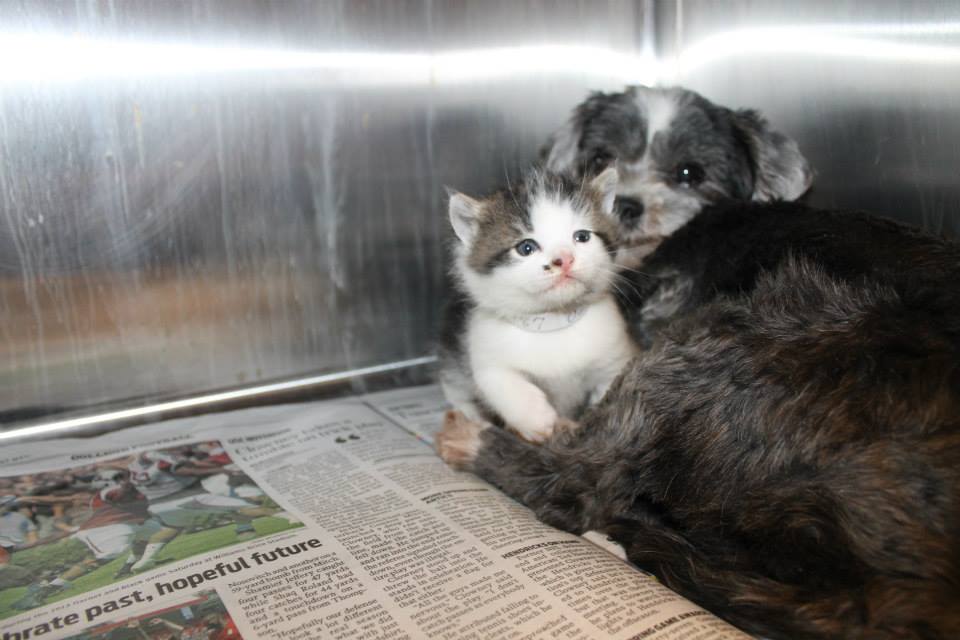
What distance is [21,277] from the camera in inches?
74.9

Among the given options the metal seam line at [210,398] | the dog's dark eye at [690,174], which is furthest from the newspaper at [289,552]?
the dog's dark eye at [690,174]

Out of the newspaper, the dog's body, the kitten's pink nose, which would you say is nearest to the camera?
the dog's body

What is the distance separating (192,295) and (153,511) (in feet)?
2.35

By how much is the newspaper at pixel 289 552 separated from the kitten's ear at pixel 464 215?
504mm

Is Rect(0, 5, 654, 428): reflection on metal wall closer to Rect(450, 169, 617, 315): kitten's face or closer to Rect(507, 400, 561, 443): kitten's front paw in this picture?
Rect(450, 169, 617, 315): kitten's face

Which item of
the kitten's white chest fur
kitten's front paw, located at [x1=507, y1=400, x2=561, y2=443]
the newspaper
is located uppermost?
the kitten's white chest fur

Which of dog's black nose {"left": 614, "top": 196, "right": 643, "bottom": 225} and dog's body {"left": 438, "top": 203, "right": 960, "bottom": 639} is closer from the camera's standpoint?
dog's body {"left": 438, "top": 203, "right": 960, "bottom": 639}

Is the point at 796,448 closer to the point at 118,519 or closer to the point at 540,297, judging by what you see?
the point at 540,297

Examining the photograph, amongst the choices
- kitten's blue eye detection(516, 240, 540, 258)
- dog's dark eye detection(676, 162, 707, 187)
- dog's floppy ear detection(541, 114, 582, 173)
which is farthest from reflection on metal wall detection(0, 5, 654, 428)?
kitten's blue eye detection(516, 240, 540, 258)

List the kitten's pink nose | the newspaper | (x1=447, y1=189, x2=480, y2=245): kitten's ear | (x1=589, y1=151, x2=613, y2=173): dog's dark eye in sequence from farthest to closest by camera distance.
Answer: (x1=589, y1=151, x2=613, y2=173): dog's dark eye < (x1=447, y1=189, x2=480, y2=245): kitten's ear < the kitten's pink nose < the newspaper

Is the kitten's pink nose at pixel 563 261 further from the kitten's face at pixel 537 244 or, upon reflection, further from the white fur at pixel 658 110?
the white fur at pixel 658 110

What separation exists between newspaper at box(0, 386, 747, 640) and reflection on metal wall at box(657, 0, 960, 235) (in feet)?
3.84

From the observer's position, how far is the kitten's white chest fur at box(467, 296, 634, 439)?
1.73m

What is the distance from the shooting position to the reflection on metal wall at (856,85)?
5.84ft
